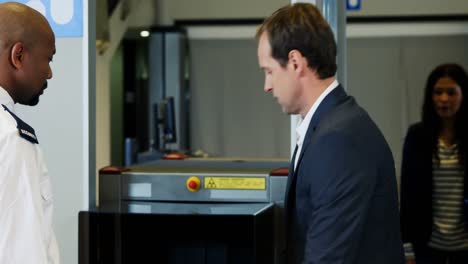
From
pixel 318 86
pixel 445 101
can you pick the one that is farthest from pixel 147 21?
pixel 318 86

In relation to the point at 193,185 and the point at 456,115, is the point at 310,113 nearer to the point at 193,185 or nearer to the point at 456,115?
the point at 193,185

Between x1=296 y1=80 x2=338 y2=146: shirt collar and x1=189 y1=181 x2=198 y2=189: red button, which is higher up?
x1=296 y1=80 x2=338 y2=146: shirt collar

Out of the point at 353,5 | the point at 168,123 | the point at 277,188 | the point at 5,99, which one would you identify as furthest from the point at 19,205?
the point at 168,123

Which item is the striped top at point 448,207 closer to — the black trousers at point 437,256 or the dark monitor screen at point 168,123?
the black trousers at point 437,256

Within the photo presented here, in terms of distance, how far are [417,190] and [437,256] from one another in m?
0.24

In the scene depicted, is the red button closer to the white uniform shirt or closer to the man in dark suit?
the man in dark suit

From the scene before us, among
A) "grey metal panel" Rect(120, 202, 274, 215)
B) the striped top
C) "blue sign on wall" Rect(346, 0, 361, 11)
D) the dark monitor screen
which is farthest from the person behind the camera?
the dark monitor screen

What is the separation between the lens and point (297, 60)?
55.9 inches

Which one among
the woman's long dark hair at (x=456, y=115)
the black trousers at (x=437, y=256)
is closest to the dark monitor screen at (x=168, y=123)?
the woman's long dark hair at (x=456, y=115)

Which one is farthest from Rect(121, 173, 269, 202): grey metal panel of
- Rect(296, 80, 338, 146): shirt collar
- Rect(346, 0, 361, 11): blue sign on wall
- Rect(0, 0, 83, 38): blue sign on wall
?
Rect(346, 0, 361, 11): blue sign on wall

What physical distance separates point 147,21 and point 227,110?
47.8 inches

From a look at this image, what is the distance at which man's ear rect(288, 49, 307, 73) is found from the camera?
1.42 metres

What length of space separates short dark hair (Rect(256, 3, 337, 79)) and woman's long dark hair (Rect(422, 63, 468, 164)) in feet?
4.27

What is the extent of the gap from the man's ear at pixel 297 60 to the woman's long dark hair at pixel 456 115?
1.32 meters
